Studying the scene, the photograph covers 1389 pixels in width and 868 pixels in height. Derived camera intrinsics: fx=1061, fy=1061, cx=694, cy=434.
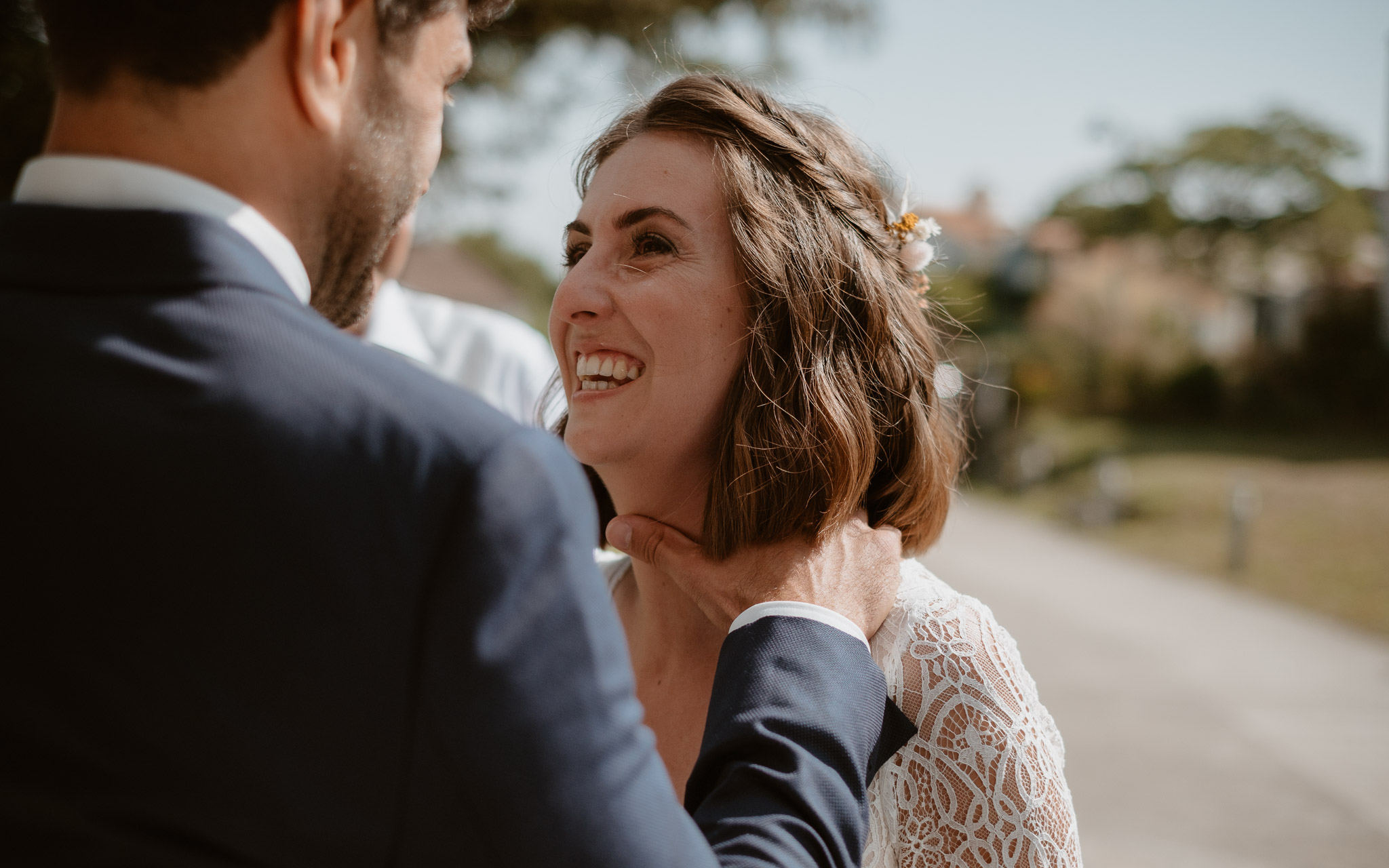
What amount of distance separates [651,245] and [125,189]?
136cm

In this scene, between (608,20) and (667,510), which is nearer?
Result: (667,510)

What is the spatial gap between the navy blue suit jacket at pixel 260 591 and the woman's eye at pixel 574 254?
146 centimetres

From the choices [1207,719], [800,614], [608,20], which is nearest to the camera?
[800,614]

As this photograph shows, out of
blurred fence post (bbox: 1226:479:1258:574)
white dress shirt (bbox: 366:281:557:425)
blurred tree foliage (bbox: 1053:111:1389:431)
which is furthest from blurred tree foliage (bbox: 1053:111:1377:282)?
white dress shirt (bbox: 366:281:557:425)

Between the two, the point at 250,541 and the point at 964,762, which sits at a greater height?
the point at 250,541

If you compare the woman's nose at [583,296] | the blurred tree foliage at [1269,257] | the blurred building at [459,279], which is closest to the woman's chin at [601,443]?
the woman's nose at [583,296]

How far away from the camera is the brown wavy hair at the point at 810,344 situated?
2.14 metres

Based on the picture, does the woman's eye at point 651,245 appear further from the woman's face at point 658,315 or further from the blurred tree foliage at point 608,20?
the blurred tree foliage at point 608,20

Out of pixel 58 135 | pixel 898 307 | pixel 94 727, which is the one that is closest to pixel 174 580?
pixel 94 727

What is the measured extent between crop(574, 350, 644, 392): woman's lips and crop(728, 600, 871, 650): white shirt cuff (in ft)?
2.21

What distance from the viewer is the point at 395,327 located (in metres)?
4.16

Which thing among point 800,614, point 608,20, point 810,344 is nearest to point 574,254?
point 810,344

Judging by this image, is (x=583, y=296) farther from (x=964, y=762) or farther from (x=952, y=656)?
(x=964, y=762)

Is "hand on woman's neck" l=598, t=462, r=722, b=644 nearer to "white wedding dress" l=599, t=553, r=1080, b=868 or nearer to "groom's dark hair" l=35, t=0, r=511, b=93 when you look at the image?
"white wedding dress" l=599, t=553, r=1080, b=868
